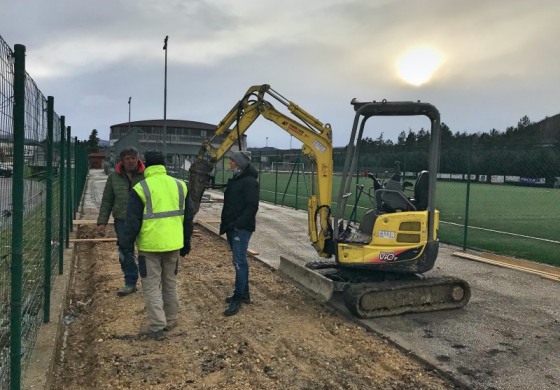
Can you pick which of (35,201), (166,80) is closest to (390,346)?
(35,201)

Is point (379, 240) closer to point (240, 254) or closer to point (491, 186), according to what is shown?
point (240, 254)

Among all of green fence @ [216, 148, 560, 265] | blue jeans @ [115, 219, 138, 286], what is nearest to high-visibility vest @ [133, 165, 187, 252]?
blue jeans @ [115, 219, 138, 286]

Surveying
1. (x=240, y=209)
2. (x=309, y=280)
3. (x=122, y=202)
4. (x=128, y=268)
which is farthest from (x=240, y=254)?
(x=122, y=202)

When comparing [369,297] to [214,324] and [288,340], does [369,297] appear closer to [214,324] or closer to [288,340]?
[288,340]

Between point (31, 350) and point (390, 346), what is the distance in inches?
133

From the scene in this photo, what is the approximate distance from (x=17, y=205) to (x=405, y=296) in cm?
459

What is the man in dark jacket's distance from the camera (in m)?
6.00

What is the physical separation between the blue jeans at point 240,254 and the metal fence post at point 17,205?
3124mm

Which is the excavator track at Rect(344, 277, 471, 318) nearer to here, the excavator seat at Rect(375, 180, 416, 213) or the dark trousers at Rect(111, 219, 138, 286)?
the excavator seat at Rect(375, 180, 416, 213)

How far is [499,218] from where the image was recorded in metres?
17.4

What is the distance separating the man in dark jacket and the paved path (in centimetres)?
135

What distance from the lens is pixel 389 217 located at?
6.12 metres

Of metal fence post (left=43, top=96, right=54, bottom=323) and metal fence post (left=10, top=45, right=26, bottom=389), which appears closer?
metal fence post (left=10, top=45, right=26, bottom=389)

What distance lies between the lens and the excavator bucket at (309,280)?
611 cm
